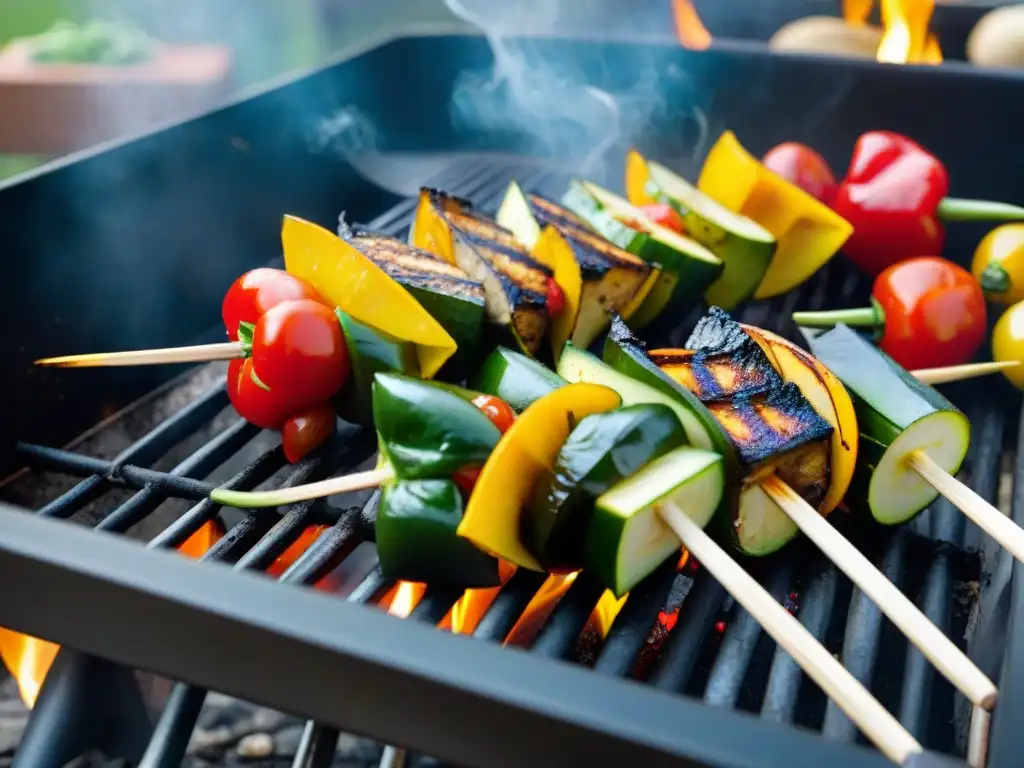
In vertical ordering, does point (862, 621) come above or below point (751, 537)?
below

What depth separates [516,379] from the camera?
1559mm

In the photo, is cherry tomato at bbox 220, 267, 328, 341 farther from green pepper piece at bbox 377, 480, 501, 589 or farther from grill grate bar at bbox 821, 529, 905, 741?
grill grate bar at bbox 821, 529, 905, 741

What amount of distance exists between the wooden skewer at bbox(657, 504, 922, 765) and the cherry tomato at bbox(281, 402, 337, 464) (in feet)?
2.39

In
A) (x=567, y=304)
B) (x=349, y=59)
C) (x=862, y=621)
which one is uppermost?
(x=349, y=59)

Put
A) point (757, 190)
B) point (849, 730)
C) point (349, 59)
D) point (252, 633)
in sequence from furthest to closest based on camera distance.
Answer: point (349, 59), point (757, 190), point (849, 730), point (252, 633)

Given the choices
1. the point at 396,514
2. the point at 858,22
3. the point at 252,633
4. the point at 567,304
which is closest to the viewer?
the point at 252,633

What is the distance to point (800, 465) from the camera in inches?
54.6

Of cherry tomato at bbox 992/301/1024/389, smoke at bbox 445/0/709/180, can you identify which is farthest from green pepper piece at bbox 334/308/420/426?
smoke at bbox 445/0/709/180

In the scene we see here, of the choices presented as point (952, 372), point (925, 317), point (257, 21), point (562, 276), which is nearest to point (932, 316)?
point (925, 317)

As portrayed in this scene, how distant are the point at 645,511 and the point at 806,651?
281 millimetres

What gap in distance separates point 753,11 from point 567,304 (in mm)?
2913

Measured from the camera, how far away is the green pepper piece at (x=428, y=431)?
1322 mm

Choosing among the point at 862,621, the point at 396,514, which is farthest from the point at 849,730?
the point at 396,514

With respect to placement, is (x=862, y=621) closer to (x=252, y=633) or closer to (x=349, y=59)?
(x=252, y=633)
